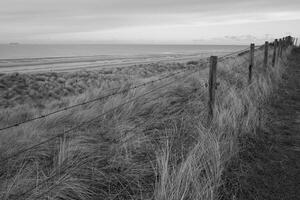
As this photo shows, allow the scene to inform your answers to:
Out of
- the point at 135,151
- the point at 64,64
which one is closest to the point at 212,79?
the point at 135,151

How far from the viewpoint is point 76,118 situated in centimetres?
611

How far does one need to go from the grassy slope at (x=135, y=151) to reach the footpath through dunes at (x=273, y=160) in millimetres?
248

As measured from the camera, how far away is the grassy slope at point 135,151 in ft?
10.3

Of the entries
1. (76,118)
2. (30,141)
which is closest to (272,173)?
(30,141)

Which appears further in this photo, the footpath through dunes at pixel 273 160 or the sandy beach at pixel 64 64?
the sandy beach at pixel 64 64

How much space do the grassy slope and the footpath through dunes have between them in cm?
25

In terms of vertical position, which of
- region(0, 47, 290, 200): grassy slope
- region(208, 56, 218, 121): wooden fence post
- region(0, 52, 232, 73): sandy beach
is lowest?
region(0, 52, 232, 73): sandy beach

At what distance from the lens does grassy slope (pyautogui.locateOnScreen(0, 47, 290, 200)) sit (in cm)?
314

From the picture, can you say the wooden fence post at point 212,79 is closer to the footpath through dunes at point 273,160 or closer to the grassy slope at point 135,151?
the grassy slope at point 135,151

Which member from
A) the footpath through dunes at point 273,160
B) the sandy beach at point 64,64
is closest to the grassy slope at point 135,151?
the footpath through dunes at point 273,160

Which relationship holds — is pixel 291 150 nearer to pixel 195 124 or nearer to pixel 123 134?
pixel 195 124

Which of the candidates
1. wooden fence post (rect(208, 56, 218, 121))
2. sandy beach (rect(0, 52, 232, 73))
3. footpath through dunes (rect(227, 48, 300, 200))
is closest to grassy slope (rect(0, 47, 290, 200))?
wooden fence post (rect(208, 56, 218, 121))

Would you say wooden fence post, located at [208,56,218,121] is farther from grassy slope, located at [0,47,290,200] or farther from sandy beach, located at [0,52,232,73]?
sandy beach, located at [0,52,232,73]

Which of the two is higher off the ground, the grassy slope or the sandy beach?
the grassy slope
